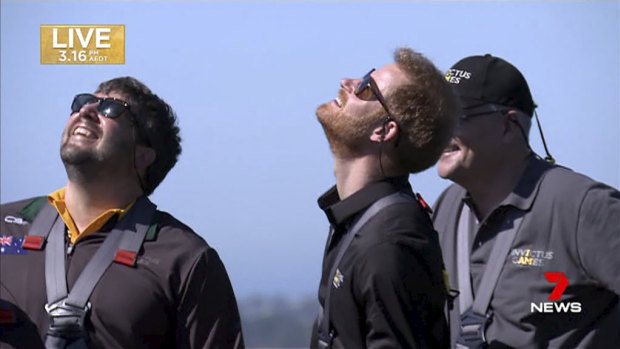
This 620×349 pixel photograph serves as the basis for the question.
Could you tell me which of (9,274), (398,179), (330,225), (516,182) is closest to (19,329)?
(9,274)

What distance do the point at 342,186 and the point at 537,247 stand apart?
1462 mm

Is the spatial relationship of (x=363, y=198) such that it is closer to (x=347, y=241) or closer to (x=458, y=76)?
(x=347, y=241)

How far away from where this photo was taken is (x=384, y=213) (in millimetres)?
4711

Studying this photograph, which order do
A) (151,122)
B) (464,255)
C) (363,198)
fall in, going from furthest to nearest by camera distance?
(464,255) < (151,122) < (363,198)

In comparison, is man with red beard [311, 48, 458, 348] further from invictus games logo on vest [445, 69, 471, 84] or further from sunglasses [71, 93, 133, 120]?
invictus games logo on vest [445, 69, 471, 84]

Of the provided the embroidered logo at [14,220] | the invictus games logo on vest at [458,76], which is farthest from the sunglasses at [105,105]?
the invictus games logo on vest at [458,76]

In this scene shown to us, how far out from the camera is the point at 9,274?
538 cm

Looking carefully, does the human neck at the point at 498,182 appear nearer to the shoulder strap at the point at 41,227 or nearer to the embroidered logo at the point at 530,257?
the embroidered logo at the point at 530,257

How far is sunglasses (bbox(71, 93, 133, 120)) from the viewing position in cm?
575

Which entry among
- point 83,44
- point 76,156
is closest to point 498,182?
point 76,156

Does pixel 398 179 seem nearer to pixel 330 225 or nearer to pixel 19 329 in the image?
pixel 330 225

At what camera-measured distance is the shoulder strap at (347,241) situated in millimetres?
4685

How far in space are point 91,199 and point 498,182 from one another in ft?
7.18

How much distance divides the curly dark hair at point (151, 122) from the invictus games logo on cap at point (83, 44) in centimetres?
273
